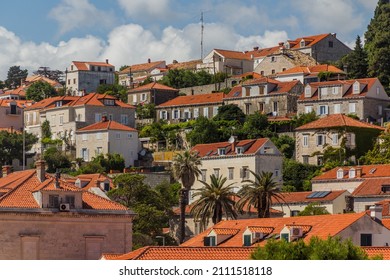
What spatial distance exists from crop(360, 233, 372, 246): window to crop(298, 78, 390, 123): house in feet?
198

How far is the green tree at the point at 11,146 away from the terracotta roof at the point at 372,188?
43042 mm

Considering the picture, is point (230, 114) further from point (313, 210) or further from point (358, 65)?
point (313, 210)

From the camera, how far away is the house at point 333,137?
119250 mm

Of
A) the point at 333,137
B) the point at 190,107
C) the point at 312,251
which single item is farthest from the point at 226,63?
the point at 312,251

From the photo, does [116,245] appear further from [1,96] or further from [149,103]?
[1,96]

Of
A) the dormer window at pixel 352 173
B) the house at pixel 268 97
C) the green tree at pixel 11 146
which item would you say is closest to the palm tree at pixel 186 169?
the dormer window at pixel 352 173

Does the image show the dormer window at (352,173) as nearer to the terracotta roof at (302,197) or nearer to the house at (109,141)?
the terracotta roof at (302,197)

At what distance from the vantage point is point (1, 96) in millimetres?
199875

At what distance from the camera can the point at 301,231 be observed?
6619cm

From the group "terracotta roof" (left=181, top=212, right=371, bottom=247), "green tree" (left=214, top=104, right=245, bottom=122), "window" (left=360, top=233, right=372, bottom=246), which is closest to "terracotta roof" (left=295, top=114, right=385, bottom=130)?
"green tree" (left=214, top=104, right=245, bottom=122)

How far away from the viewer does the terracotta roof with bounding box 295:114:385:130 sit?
4723 inches

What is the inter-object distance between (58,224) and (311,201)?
129 ft

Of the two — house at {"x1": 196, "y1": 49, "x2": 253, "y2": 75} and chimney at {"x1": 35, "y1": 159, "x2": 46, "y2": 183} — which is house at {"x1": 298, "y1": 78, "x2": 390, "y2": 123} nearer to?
house at {"x1": 196, "y1": 49, "x2": 253, "y2": 75}

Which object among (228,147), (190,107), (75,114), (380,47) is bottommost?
(228,147)
